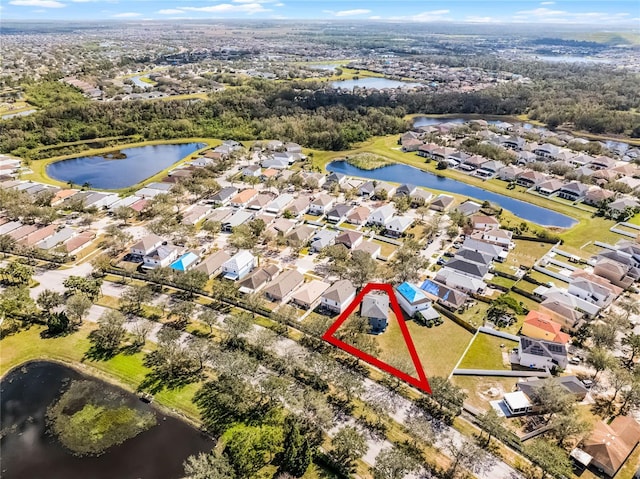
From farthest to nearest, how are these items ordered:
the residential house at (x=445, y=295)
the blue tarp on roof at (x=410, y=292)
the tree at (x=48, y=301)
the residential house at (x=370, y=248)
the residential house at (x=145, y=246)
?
the residential house at (x=370, y=248), the residential house at (x=145, y=246), the residential house at (x=445, y=295), the blue tarp on roof at (x=410, y=292), the tree at (x=48, y=301)

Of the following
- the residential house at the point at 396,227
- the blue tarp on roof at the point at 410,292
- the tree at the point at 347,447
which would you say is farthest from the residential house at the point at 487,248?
the tree at the point at 347,447

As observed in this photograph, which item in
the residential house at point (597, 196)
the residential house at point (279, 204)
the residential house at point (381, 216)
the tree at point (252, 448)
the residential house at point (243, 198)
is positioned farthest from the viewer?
the residential house at point (597, 196)

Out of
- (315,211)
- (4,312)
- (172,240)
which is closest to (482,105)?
(315,211)

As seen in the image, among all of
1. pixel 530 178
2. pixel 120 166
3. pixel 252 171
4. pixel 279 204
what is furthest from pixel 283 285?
pixel 120 166

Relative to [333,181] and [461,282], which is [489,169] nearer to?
[333,181]

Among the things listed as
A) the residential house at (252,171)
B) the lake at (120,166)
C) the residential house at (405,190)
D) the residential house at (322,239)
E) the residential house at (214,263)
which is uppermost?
the residential house at (405,190)

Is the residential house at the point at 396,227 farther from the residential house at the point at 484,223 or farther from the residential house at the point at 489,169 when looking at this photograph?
the residential house at the point at 489,169

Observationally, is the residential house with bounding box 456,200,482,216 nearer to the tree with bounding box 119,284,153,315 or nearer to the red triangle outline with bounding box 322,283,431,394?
the red triangle outline with bounding box 322,283,431,394
